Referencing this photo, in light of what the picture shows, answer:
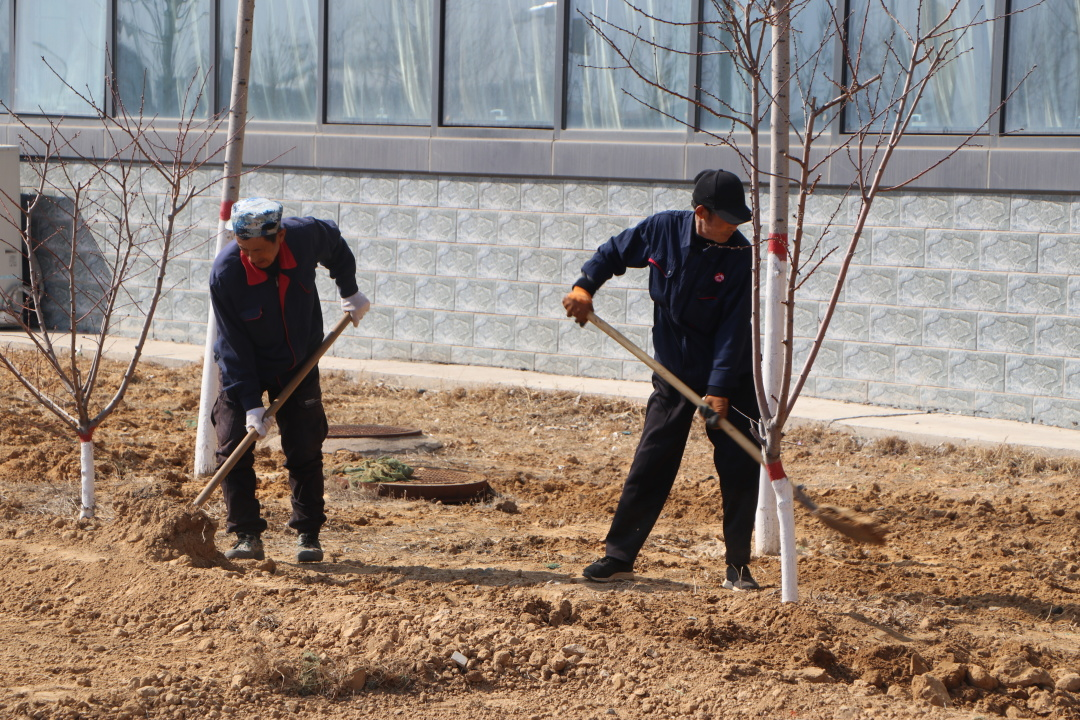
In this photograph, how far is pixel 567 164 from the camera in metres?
10.3

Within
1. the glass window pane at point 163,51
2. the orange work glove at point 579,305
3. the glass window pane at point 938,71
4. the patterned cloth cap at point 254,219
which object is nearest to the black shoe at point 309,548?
the patterned cloth cap at point 254,219

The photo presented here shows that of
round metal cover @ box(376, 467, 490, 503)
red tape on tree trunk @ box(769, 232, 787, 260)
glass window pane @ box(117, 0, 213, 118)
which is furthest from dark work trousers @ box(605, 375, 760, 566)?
glass window pane @ box(117, 0, 213, 118)

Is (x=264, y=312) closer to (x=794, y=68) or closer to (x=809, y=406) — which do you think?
(x=809, y=406)

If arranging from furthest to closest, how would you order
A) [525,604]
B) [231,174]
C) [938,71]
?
1. [938,71]
2. [231,174]
3. [525,604]

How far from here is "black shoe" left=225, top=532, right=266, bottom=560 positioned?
560cm

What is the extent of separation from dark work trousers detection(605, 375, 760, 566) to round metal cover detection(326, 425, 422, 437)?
3180 mm

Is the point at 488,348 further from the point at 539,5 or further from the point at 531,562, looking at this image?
the point at 531,562

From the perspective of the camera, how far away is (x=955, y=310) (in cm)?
893

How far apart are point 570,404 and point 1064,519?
4053mm

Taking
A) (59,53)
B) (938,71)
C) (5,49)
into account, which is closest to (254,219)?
(938,71)

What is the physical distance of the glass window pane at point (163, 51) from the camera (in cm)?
1232

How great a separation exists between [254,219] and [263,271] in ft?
1.10

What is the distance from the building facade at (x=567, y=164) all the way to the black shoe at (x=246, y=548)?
3506 millimetres

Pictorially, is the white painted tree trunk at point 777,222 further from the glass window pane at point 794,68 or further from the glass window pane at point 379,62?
the glass window pane at point 379,62
